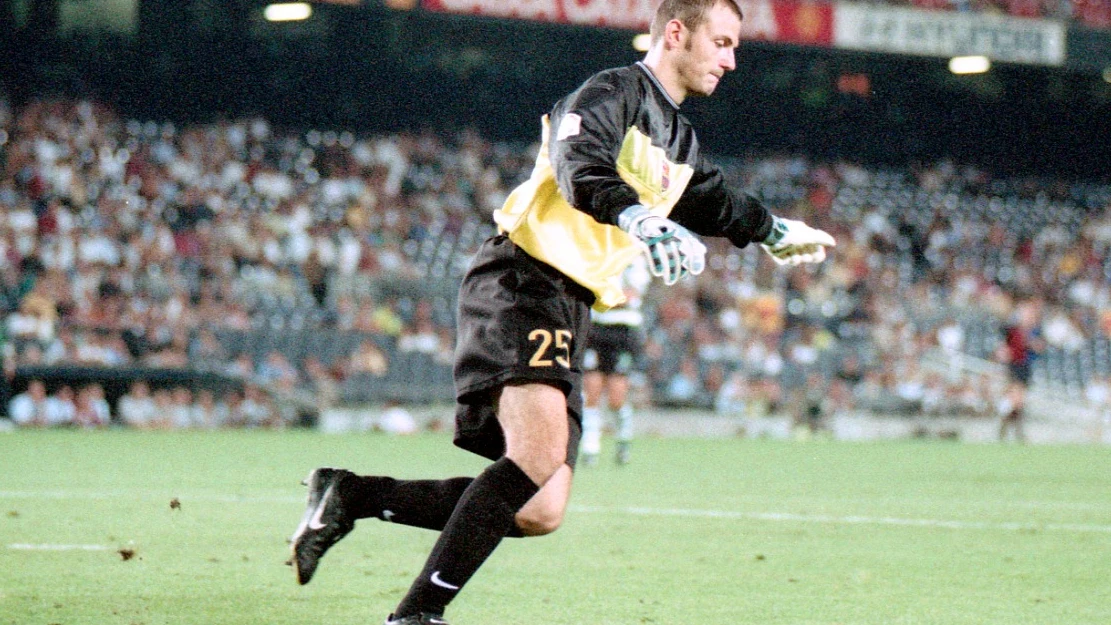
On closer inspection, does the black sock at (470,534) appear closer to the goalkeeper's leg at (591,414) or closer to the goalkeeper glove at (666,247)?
the goalkeeper glove at (666,247)

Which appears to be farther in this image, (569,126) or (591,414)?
(591,414)

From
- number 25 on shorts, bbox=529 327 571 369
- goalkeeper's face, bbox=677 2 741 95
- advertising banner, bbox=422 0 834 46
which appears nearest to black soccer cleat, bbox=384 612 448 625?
number 25 on shorts, bbox=529 327 571 369

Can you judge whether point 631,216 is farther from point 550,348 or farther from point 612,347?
point 612,347

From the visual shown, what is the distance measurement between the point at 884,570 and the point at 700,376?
1507 centimetres

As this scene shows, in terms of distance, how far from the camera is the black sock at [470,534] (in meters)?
3.92

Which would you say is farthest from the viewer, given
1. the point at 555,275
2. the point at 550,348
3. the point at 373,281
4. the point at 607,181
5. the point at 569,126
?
the point at 373,281

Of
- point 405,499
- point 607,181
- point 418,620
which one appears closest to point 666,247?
point 607,181

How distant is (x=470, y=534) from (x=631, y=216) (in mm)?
966

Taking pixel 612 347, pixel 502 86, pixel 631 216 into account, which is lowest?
pixel 612 347

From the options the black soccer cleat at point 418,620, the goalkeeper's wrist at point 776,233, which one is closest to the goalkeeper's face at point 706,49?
the goalkeeper's wrist at point 776,233

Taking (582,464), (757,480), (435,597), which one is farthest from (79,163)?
(435,597)

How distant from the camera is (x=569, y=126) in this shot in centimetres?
396

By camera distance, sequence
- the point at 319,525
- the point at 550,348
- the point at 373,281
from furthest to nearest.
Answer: the point at 373,281
the point at 319,525
the point at 550,348

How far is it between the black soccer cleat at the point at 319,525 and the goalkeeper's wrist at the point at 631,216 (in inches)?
52.9
